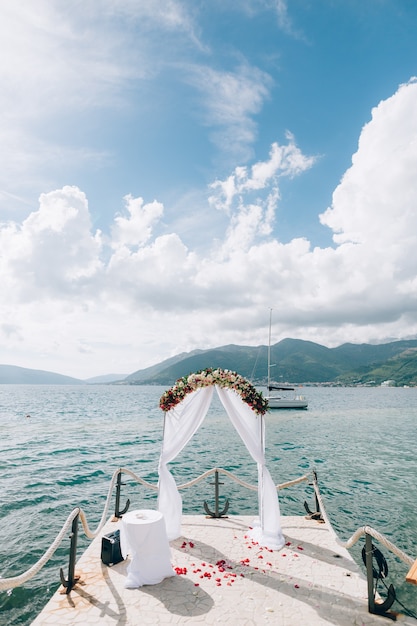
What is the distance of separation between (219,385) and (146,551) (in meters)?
4.00

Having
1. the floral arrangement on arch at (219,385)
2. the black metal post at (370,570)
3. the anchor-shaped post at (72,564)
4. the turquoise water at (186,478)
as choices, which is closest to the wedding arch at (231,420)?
the floral arrangement on arch at (219,385)

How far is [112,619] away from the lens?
5.88m

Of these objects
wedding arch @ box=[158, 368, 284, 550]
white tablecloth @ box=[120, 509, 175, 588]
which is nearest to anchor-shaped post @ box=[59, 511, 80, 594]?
white tablecloth @ box=[120, 509, 175, 588]

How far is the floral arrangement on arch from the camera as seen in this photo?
9086mm

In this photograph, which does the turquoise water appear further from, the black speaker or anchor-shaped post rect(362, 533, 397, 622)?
anchor-shaped post rect(362, 533, 397, 622)

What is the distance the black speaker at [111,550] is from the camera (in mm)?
7711

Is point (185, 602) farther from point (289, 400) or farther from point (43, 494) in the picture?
point (289, 400)

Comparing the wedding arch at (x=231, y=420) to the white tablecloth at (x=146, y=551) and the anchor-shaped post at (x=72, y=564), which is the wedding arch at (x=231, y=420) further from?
the anchor-shaped post at (x=72, y=564)

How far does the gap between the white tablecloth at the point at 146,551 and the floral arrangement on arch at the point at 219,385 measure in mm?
3133

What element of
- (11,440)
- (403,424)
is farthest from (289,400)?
(11,440)

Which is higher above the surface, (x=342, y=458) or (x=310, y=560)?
(x=310, y=560)

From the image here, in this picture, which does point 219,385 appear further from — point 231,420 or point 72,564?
point 72,564

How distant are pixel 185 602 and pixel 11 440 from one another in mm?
33972

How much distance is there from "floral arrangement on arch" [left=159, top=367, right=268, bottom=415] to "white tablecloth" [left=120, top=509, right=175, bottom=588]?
313 centimetres
